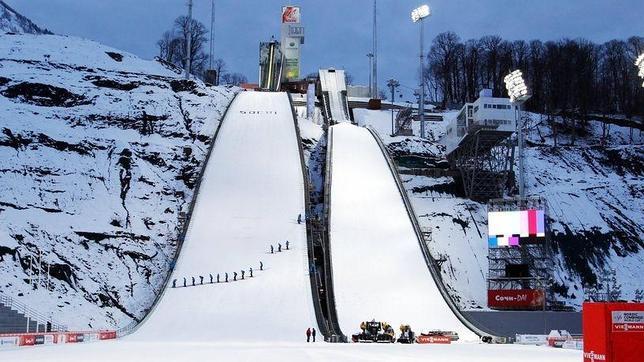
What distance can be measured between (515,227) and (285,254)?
36.8ft

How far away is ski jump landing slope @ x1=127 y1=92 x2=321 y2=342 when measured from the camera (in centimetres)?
2827

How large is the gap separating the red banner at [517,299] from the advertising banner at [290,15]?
61182mm

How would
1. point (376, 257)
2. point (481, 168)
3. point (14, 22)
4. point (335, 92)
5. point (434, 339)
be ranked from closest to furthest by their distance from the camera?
point (434, 339), point (376, 257), point (481, 168), point (335, 92), point (14, 22)

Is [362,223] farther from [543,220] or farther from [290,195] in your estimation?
[543,220]

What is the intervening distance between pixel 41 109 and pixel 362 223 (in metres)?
24.6

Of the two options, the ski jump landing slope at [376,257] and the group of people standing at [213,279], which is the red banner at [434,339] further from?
the group of people standing at [213,279]

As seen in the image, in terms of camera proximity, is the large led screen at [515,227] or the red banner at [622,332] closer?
the red banner at [622,332]

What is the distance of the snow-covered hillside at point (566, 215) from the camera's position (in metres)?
39.6

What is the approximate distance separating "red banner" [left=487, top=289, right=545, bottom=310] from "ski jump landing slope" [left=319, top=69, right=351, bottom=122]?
3281 centimetres

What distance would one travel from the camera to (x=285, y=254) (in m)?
35.0

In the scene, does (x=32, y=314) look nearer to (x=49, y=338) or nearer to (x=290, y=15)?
(x=49, y=338)

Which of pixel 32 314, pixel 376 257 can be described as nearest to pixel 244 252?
pixel 376 257

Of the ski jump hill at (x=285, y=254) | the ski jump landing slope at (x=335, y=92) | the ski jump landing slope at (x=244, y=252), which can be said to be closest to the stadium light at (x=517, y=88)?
the ski jump hill at (x=285, y=254)

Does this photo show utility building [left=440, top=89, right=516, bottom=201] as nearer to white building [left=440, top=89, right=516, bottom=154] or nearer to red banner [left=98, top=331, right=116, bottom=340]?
white building [left=440, top=89, right=516, bottom=154]
